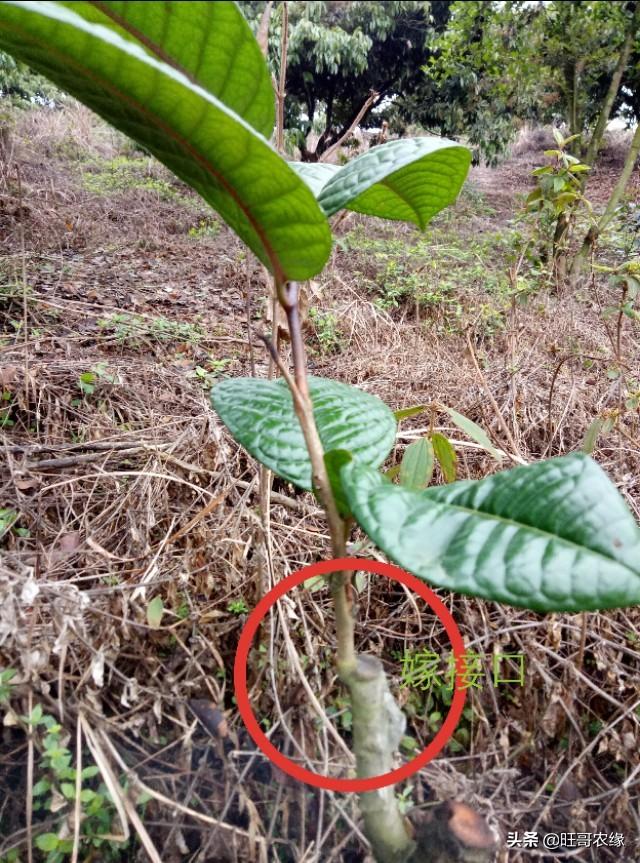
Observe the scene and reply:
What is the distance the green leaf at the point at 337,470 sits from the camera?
375 mm

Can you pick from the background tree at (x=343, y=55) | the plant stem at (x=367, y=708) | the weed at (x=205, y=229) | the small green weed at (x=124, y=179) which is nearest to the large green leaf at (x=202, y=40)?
the plant stem at (x=367, y=708)

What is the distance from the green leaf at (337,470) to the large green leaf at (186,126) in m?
0.15

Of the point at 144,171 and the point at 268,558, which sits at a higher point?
the point at 144,171

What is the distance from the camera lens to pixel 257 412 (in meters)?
0.49

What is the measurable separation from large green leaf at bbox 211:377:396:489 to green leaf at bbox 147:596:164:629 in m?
0.45

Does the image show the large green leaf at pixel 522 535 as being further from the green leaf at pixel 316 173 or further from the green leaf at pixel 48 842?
the green leaf at pixel 48 842

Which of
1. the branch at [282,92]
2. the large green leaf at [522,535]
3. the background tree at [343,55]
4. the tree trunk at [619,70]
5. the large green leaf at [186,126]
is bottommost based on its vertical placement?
the large green leaf at [522,535]

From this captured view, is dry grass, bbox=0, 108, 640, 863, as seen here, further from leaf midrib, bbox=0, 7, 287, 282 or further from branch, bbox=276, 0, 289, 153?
leaf midrib, bbox=0, 7, 287, 282

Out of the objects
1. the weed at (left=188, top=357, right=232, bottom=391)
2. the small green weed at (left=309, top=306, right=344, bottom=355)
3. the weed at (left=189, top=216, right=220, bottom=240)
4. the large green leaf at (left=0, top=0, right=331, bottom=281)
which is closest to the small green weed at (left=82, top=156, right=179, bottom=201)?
the weed at (left=189, top=216, right=220, bottom=240)

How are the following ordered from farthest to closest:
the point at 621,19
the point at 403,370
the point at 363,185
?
the point at 621,19 → the point at 403,370 → the point at 363,185

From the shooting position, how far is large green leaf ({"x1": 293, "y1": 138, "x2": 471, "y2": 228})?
0.42 metres

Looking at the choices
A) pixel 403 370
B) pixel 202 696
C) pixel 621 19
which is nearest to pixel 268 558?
pixel 202 696

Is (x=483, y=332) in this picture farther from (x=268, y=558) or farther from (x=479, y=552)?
(x=479, y=552)

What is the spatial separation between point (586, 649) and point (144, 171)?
229 inches
